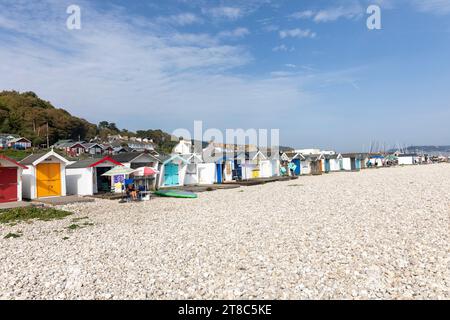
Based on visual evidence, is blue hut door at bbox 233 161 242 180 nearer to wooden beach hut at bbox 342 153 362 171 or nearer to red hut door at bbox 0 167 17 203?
red hut door at bbox 0 167 17 203

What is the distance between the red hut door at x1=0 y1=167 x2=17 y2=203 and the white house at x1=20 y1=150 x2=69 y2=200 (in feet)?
4.21

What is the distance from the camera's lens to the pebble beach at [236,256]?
6320 mm

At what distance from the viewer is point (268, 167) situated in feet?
137

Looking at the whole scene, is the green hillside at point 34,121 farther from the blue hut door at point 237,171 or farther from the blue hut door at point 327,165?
the blue hut door at point 327,165

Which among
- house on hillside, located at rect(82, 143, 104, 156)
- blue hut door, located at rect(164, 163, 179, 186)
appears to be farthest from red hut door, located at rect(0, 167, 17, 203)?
house on hillside, located at rect(82, 143, 104, 156)

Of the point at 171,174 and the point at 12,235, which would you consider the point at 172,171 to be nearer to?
the point at 171,174

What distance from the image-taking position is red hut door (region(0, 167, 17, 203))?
62.5 ft

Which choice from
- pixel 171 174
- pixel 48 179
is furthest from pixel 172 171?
pixel 48 179

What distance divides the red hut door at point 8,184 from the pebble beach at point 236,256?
738 centimetres

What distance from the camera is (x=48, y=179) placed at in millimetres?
21531

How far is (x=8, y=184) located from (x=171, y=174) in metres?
12.8
